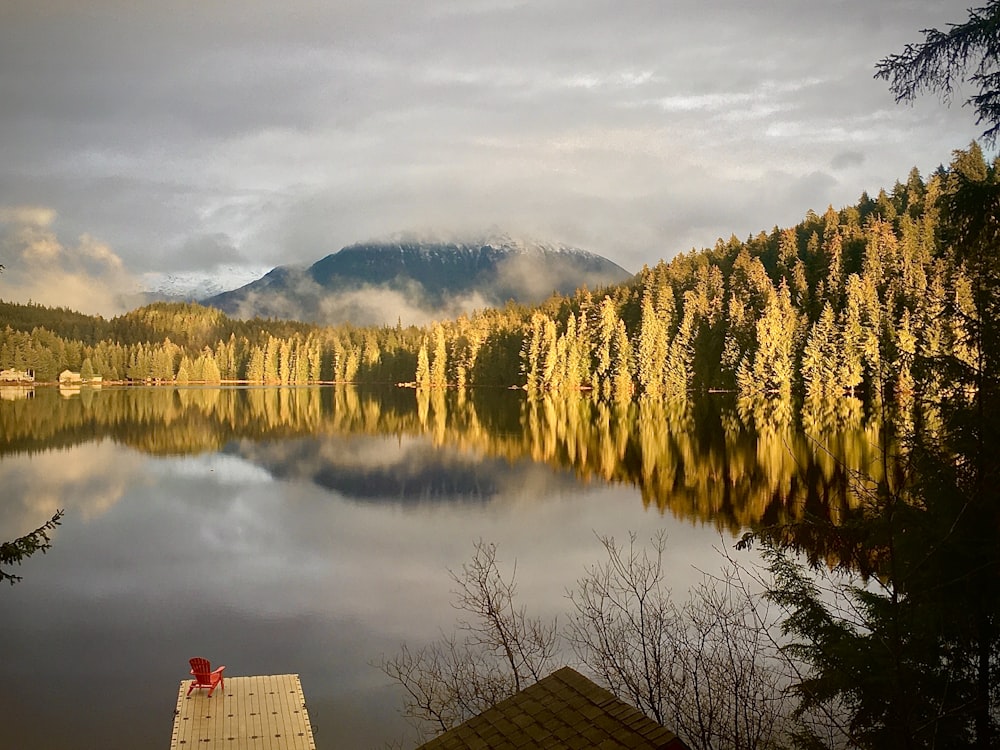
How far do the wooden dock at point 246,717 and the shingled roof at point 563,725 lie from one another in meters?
7.14

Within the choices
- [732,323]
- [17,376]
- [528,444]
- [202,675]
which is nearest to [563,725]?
[202,675]

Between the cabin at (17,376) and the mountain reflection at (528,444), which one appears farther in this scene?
the cabin at (17,376)

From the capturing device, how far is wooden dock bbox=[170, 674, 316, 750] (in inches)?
531

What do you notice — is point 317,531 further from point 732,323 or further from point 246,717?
point 732,323

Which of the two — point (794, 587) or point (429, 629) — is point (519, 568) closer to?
point (429, 629)

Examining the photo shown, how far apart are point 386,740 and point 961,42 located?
1327 cm

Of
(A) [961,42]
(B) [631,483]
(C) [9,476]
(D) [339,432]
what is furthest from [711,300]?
(A) [961,42]

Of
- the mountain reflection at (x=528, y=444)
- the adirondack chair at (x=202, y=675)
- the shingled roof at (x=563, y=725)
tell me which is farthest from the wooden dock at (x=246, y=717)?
the mountain reflection at (x=528, y=444)

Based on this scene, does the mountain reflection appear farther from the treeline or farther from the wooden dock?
the wooden dock

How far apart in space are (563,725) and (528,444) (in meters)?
45.5

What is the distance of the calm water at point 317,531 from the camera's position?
1688cm

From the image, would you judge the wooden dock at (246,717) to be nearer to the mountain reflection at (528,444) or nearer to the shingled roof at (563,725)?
the shingled roof at (563,725)

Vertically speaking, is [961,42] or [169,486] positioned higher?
[961,42]

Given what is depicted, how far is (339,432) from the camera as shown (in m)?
64.4
